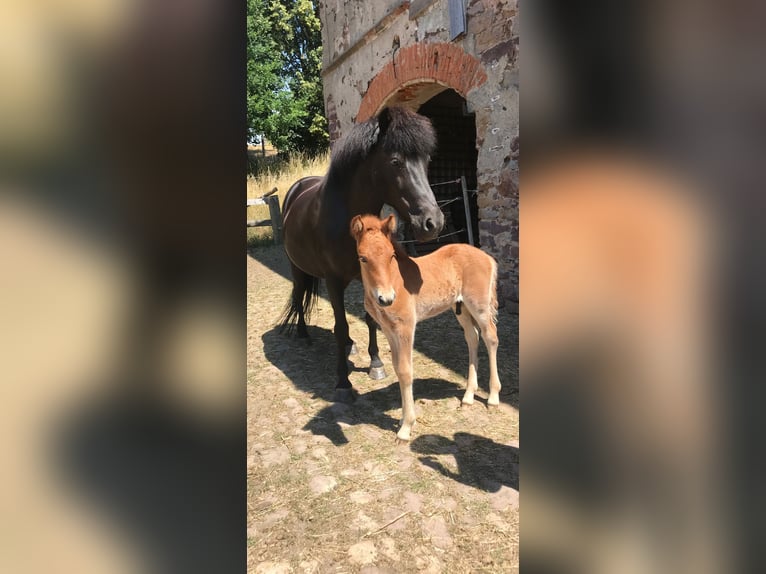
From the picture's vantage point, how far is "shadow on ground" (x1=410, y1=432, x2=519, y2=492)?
2176 mm

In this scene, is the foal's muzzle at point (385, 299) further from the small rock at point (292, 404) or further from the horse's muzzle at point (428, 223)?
the small rock at point (292, 404)

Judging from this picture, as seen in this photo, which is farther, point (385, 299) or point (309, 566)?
point (385, 299)

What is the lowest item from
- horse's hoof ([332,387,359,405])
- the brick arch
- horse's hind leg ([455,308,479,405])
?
horse's hoof ([332,387,359,405])

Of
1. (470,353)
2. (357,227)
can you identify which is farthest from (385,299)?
(470,353)

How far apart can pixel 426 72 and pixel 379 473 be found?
16.4 ft

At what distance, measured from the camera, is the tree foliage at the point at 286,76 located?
1878 centimetres

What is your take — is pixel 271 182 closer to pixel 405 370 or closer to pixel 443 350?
pixel 443 350

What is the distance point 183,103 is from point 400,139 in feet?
7.84

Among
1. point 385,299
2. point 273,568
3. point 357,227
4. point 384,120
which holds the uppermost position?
point 384,120

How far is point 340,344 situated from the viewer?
3.29m

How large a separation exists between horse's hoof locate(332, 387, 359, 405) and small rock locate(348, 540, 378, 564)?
135 cm

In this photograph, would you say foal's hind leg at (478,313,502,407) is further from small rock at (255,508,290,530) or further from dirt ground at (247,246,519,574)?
small rock at (255,508,290,530)

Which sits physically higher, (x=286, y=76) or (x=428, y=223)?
(x=286, y=76)

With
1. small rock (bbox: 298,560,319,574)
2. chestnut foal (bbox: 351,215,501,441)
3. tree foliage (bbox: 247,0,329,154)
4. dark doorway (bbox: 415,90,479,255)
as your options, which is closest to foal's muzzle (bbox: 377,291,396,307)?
chestnut foal (bbox: 351,215,501,441)
